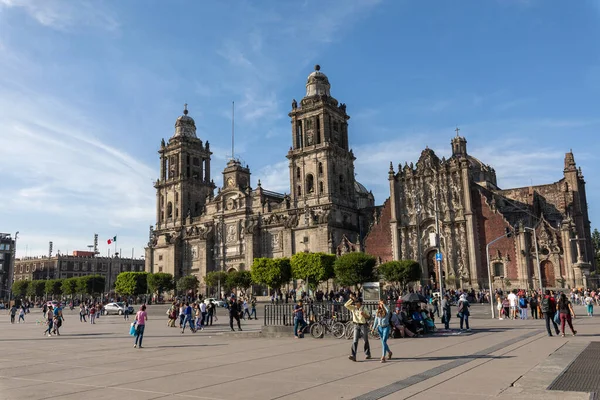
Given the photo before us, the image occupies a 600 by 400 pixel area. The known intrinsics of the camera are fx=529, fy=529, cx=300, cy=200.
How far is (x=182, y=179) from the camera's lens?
87.4 metres

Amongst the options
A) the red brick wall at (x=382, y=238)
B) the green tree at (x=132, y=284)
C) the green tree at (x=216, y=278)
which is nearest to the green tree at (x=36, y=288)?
the green tree at (x=132, y=284)

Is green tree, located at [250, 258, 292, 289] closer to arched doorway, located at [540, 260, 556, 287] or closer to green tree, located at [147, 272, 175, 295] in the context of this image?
green tree, located at [147, 272, 175, 295]

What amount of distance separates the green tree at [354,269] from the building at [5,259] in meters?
79.1

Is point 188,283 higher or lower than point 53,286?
lower

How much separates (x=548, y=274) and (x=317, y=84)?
40.0 m

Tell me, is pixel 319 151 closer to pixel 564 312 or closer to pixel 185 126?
pixel 185 126

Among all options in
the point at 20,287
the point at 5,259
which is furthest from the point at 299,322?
the point at 5,259

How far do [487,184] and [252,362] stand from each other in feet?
223

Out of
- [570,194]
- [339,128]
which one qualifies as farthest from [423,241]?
[339,128]

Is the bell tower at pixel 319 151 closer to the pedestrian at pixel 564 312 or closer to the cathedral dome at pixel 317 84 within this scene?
the cathedral dome at pixel 317 84

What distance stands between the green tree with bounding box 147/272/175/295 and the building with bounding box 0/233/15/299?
45613mm

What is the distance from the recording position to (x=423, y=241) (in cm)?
6169

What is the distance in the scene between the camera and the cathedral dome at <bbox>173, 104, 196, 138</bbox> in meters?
92.3

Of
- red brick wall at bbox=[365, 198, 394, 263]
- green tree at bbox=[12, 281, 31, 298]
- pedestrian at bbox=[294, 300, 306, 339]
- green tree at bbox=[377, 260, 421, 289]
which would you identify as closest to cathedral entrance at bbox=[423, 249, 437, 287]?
green tree at bbox=[377, 260, 421, 289]
